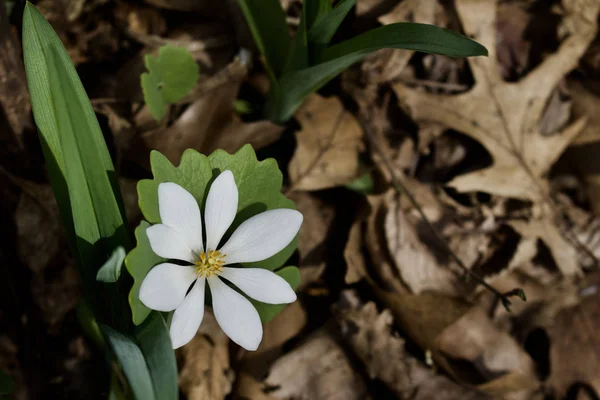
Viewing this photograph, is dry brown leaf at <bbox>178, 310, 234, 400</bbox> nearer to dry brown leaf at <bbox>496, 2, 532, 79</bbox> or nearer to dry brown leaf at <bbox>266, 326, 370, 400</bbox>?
dry brown leaf at <bbox>266, 326, 370, 400</bbox>

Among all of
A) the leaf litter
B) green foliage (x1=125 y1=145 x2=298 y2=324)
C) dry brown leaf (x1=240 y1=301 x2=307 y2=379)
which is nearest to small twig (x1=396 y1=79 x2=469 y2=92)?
the leaf litter

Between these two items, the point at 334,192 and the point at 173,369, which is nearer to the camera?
the point at 173,369

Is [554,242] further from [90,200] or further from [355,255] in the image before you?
[90,200]

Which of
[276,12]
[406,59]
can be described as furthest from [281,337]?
[406,59]

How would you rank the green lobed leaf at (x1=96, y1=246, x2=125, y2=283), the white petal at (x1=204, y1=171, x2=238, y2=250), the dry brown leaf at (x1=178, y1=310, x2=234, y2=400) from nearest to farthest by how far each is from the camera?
the green lobed leaf at (x1=96, y1=246, x2=125, y2=283)
the white petal at (x1=204, y1=171, x2=238, y2=250)
the dry brown leaf at (x1=178, y1=310, x2=234, y2=400)

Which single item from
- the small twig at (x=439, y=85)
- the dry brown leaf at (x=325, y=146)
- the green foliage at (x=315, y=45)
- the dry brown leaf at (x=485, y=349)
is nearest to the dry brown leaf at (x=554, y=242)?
the dry brown leaf at (x=485, y=349)

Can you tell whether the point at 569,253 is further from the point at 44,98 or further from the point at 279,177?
the point at 44,98
